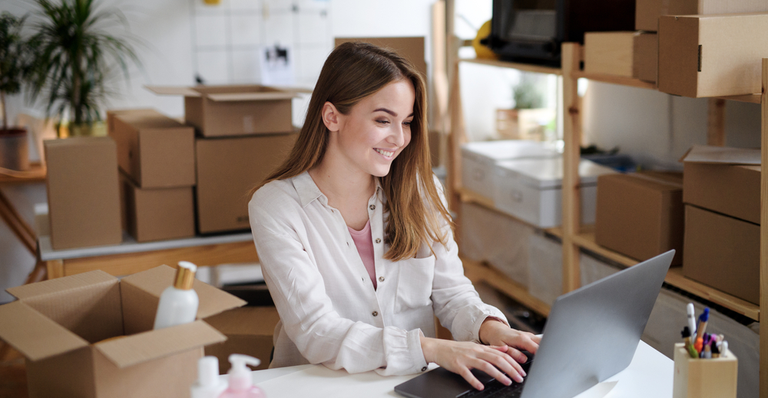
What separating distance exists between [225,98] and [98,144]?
40cm

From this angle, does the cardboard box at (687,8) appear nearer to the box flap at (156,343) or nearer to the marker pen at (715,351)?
the marker pen at (715,351)

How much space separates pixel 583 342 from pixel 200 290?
0.58m

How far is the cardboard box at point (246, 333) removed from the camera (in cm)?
A: 201

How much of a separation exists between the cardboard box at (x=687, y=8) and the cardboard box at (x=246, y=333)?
1354 millimetres

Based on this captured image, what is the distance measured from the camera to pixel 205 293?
99cm

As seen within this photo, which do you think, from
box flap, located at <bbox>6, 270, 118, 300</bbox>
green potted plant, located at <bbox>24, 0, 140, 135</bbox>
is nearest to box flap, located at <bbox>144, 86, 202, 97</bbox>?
box flap, located at <bbox>6, 270, 118, 300</bbox>

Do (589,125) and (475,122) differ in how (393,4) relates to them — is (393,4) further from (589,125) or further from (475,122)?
(589,125)

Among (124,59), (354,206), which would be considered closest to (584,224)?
(354,206)

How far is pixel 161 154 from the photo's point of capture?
2.16 m

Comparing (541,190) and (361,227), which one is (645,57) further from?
(361,227)

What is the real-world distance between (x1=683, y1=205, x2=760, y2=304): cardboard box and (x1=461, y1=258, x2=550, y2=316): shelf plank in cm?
85

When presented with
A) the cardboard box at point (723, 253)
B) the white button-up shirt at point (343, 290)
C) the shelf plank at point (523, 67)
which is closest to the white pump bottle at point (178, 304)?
the white button-up shirt at point (343, 290)

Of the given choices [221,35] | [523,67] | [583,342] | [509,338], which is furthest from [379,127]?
[221,35]

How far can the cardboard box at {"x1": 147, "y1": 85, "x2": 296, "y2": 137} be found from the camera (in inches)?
85.7
